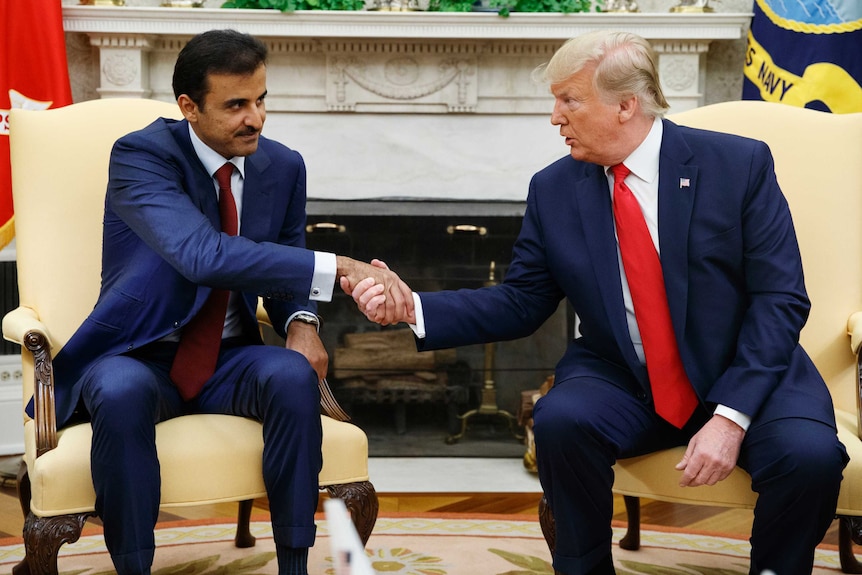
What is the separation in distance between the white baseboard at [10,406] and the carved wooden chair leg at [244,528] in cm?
141

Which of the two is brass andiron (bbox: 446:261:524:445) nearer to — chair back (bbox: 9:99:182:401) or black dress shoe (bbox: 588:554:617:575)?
chair back (bbox: 9:99:182:401)

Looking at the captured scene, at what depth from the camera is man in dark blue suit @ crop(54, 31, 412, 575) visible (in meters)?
1.97

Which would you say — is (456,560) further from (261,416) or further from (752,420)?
(752,420)

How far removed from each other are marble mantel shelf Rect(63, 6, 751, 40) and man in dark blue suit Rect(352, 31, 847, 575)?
1.65m

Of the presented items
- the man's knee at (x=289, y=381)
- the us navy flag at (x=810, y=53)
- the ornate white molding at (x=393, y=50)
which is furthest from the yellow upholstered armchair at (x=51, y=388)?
the us navy flag at (x=810, y=53)

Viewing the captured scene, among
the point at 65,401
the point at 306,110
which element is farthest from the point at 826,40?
the point at 65,401

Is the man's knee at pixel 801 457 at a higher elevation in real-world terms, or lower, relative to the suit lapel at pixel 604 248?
lower

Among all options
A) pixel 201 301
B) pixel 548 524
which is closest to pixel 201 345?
pixel 201 301

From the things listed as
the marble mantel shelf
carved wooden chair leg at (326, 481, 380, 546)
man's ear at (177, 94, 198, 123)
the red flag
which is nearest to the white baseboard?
the red flag

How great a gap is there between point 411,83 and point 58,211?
1.77 metres

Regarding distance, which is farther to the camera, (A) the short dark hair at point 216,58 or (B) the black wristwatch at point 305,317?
(B) the black wristwatch at point 305,317

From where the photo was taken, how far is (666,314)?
2.06 meters

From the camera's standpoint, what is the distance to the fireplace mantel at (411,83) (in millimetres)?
3775

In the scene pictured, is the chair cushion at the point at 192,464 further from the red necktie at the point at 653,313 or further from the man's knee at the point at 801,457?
the man's knee at the point at 801,457
